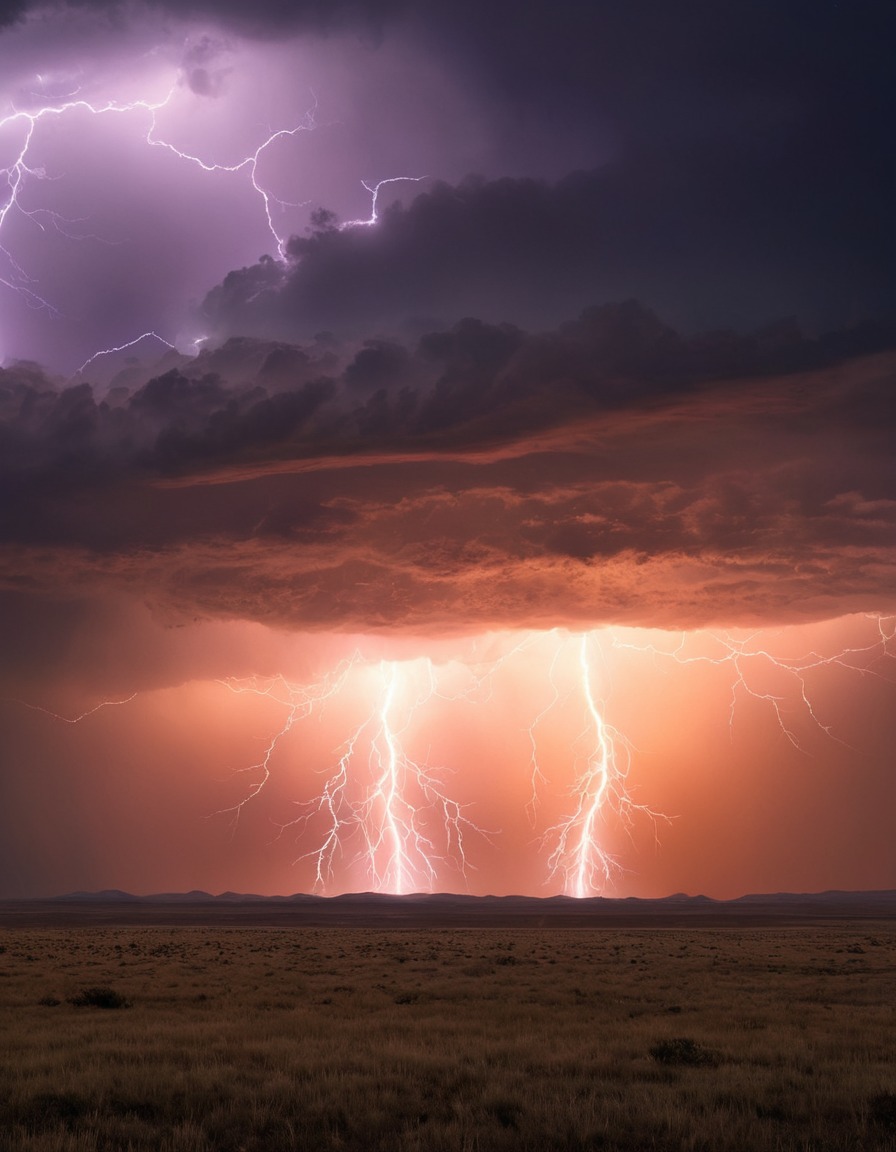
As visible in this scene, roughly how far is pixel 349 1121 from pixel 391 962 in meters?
21.5

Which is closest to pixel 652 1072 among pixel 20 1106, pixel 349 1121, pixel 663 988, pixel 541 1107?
pixel 541 1107

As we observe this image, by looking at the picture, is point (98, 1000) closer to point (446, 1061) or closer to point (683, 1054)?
point (446, 1061)

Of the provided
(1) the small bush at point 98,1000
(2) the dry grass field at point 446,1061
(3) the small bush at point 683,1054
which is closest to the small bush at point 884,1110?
(2) the dry grass field at point 446,1061

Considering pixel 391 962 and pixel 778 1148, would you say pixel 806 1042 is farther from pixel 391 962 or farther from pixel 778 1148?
pixel 391 962

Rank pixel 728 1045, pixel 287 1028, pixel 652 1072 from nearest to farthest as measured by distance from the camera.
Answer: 1. pixel 652 1072
2. pixel 728 1045
3. pixel 287 1028

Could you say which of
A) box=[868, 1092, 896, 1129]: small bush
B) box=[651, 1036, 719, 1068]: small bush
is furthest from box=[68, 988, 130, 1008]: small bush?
box=[868, 1092, 896, 1129]: small bush

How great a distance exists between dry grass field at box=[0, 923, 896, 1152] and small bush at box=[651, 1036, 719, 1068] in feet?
0.13

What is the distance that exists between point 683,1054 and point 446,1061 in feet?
10.3

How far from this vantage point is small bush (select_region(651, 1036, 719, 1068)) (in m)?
12.9

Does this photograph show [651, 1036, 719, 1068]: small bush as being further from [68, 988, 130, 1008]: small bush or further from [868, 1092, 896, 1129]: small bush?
[68, 988, 130, 1008]: small bush

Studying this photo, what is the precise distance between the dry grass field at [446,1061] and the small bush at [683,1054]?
0.04 meters

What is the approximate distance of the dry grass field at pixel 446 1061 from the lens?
31.0 ft

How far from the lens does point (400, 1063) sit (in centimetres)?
1237

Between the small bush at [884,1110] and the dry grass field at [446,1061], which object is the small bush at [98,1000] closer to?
the dry grass field at [446,1061]
